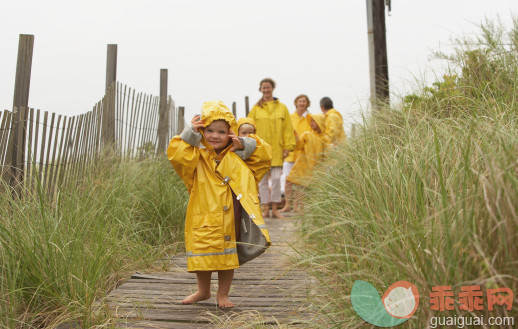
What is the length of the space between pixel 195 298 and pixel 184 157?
37.8 inches

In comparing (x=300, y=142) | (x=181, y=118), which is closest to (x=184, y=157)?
(x=300, y=142)

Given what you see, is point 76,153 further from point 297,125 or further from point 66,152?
point 297,125

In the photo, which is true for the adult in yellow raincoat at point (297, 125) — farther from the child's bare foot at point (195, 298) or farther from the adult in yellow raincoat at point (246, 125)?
the child's bare foot at point (195, 298)

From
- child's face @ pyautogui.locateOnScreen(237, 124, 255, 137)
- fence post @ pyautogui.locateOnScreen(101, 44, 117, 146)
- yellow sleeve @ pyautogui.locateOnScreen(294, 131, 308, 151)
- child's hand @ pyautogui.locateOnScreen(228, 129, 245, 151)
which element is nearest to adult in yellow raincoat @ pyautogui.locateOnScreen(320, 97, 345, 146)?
yellow sleeve @ pyautogui.locateOnScreen(294, 131, 308, 151)

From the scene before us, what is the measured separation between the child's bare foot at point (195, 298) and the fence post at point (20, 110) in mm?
1897

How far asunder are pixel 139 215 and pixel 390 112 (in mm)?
2704

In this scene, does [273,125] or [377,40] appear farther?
[273,125]

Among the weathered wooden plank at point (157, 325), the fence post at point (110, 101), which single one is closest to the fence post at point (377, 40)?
the fence post at point (110, 101)

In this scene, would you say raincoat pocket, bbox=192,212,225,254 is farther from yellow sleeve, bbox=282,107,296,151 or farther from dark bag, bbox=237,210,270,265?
yellow sleeve, bbox=282,107,296,151

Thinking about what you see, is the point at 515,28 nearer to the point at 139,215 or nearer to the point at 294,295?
the point at 294,295

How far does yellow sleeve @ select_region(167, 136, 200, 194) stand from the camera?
3.78m

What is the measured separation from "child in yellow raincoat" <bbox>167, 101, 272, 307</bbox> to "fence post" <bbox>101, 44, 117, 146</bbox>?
344 cm

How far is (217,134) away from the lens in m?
3.90

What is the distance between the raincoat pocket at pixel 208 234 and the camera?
11.9ft
